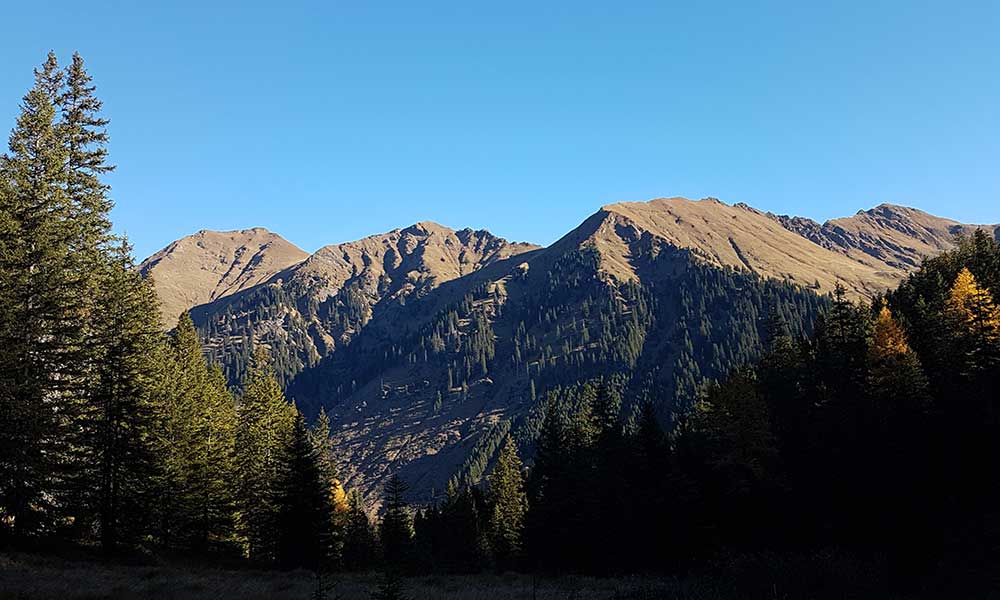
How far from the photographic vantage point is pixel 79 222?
29.8 meters

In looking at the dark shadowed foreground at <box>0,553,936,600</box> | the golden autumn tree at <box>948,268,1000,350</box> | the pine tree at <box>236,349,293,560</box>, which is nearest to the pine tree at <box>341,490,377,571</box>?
the pine tree at <box>236,349,293,560</box>

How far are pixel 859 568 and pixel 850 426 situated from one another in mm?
27047

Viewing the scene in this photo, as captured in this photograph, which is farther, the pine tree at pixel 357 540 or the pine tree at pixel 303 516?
the pine tree at pixel 357 540

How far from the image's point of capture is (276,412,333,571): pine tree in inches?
1342

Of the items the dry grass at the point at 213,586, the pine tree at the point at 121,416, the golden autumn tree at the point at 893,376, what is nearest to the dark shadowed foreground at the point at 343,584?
the dry grass at the point at 213,586

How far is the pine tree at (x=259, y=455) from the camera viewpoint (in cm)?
4416

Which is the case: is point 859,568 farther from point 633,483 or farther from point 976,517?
point 633,483

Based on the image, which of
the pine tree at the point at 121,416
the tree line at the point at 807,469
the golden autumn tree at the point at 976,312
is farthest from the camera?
the golden autumn tree at the point at 976,312

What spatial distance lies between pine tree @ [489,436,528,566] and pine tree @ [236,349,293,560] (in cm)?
2351

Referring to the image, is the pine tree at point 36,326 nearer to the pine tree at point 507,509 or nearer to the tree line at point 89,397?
the tree line at point 89,397

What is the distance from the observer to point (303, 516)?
34.8 meters

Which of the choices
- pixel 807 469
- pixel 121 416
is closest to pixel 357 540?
pixel 121 416

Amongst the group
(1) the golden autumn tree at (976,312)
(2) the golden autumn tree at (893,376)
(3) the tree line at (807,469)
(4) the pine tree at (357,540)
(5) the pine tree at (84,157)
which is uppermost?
(5) the pine tree at (84,157)

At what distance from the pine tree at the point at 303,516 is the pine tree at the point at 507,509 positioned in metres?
26.6
